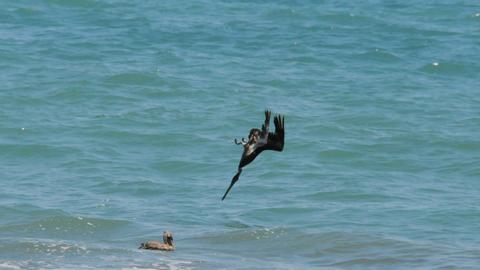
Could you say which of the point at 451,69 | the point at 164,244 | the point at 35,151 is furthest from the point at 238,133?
the point at 164,244

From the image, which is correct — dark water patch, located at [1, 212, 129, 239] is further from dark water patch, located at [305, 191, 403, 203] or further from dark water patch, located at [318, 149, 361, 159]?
dark water patch, located at [318, 149, 361, 159]

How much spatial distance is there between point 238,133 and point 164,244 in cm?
771

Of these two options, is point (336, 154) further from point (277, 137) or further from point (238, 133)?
point (277, 137)

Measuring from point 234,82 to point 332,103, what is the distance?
78.8 inches

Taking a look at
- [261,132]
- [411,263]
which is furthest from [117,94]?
[261,132]

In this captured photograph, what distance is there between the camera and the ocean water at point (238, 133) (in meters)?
13.1

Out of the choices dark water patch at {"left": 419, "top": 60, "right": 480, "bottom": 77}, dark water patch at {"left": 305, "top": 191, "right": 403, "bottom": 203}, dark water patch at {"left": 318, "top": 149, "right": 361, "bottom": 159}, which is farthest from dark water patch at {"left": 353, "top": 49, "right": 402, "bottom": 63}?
dark water patch at {"left": 305, "top": 191, "right": 403, "bottom": 203}

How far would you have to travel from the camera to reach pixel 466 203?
15164mm

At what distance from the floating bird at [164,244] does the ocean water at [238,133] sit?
147 millimetres

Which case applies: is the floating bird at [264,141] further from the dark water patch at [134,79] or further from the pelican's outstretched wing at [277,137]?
the dark water patch at [134,79]

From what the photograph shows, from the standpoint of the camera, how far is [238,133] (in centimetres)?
1973

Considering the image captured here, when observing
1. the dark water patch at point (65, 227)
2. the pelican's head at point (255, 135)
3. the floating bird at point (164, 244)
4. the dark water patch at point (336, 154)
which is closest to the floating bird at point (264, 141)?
the pelican's head at point (255, 135)

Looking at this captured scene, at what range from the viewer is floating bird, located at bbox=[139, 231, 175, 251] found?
1201cm

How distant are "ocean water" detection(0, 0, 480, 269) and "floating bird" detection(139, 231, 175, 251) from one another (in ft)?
0.48
